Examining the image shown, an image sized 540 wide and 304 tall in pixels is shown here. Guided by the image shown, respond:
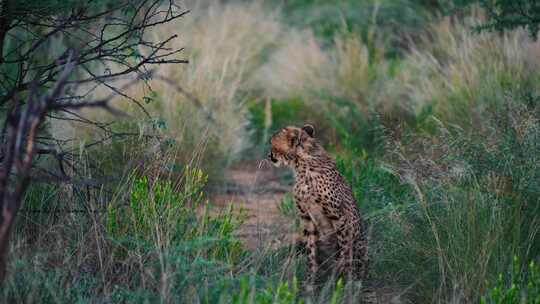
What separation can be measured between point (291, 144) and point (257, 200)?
5.78ft

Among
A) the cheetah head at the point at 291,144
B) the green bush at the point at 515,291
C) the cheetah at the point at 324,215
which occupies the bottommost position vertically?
the green bush at the point at 515,291

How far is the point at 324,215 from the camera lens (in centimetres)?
464

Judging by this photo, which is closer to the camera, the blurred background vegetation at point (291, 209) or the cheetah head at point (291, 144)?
the blurred background vegetation at point (291, 209)

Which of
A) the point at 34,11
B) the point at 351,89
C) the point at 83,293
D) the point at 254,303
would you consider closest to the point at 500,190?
the point at 254,303

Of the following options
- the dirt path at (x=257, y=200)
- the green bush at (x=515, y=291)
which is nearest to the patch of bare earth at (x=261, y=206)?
the dirt path at (x=257, y=200)

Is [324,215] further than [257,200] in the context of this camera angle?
No

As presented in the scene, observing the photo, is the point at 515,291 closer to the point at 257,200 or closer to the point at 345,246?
the point at 345,246

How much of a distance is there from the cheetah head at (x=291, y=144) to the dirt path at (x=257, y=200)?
181 millimetres

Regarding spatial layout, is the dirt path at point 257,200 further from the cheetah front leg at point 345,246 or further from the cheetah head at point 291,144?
the cheetah front leg at point 345,246

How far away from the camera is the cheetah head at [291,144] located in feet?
15.8

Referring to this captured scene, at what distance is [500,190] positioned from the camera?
4562 mm

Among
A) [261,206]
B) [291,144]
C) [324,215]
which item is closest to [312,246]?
[324,215]

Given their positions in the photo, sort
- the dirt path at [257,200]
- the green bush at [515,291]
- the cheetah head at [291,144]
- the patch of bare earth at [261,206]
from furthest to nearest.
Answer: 1. the dirt path at [257,200]
2. the cheetah head at [291,144]
3. the patch of bare earth at [261,206]
4. the green bush at [515,291]

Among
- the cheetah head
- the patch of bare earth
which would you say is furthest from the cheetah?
the patch of bare earth
